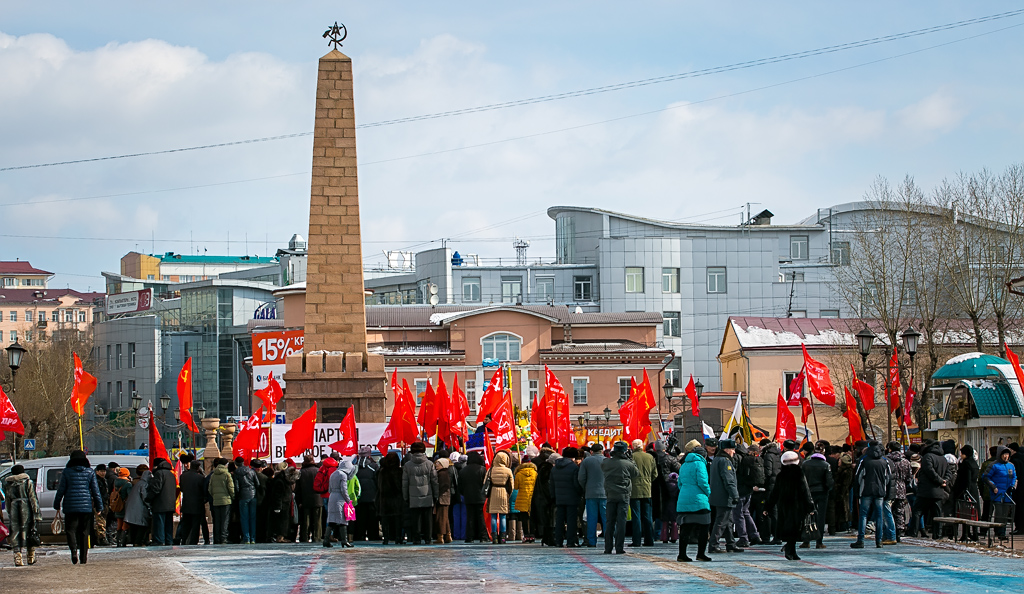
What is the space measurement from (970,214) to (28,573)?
114 ft

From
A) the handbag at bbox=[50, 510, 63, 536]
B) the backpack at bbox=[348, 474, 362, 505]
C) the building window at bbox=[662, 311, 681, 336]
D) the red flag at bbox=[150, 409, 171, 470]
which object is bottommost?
the handbag at bbox=[50, 510, 63, 536]

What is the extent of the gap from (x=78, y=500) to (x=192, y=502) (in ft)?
17.7

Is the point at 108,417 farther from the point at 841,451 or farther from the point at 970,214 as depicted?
the point at 841,451

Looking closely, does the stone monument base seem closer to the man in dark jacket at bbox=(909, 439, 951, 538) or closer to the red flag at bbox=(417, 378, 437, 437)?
the red flag at bbox=(417, 378, 437, 437)

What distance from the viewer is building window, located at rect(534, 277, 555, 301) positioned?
85.1m

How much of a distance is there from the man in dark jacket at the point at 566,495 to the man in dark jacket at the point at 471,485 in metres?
2.10

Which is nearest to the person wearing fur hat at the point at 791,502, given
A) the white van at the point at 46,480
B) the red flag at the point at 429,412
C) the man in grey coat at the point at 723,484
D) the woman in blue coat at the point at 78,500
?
the man in grey coat at the point at 723,484

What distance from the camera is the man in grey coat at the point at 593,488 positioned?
1873 centimetres

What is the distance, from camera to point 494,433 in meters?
26.3

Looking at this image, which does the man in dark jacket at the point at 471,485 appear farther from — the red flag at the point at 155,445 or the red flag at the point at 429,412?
the red flag at the point at 429,412

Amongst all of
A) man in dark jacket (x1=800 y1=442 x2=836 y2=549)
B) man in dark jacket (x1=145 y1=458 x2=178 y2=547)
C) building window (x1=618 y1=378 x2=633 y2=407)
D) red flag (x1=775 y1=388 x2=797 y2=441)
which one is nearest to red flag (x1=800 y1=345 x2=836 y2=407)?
red flag (x1=775 y1=388 x2=797 y2=441)

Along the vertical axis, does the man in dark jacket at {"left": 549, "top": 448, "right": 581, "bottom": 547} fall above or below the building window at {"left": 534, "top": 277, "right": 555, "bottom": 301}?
below

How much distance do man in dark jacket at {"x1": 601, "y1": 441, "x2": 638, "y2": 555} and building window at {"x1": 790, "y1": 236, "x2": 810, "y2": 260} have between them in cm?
6974

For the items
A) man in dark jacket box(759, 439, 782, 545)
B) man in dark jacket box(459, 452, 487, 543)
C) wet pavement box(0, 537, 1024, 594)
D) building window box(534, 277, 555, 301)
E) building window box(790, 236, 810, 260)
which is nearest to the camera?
wet pavement box(0, 537, 1024, 594)
